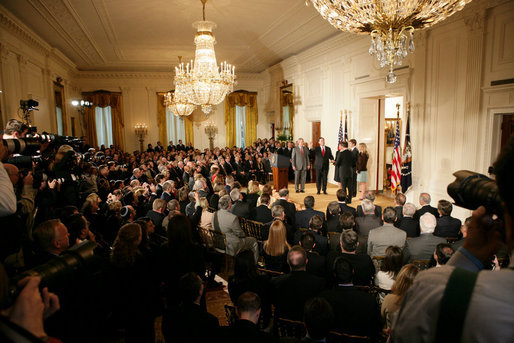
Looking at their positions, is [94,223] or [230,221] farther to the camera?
[230,221]

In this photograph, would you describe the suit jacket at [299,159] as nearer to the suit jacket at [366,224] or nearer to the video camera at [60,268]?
the suit jacket at [366,224]

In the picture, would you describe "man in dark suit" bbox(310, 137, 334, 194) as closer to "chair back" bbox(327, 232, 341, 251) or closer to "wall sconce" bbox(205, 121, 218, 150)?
"chair back" bbox(327, 232, 341, 251)

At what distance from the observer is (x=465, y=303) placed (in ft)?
2.10

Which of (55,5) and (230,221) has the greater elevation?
(55,5)

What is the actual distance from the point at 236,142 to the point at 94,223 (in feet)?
48.9

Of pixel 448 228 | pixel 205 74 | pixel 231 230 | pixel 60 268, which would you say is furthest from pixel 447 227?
pixel 205 74

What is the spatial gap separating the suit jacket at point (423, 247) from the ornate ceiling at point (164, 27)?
6389 mm

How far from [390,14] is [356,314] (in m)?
2.90

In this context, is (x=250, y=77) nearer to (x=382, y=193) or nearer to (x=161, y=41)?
(x=161, y=41)

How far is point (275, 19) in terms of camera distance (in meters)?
9.02

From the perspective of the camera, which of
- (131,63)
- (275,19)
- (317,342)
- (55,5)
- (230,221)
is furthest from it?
(131,63)

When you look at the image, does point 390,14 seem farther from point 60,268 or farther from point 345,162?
point 345,162

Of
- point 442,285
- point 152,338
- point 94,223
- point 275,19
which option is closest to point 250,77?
point 275,19

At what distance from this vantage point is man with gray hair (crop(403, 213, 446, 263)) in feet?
11.4
